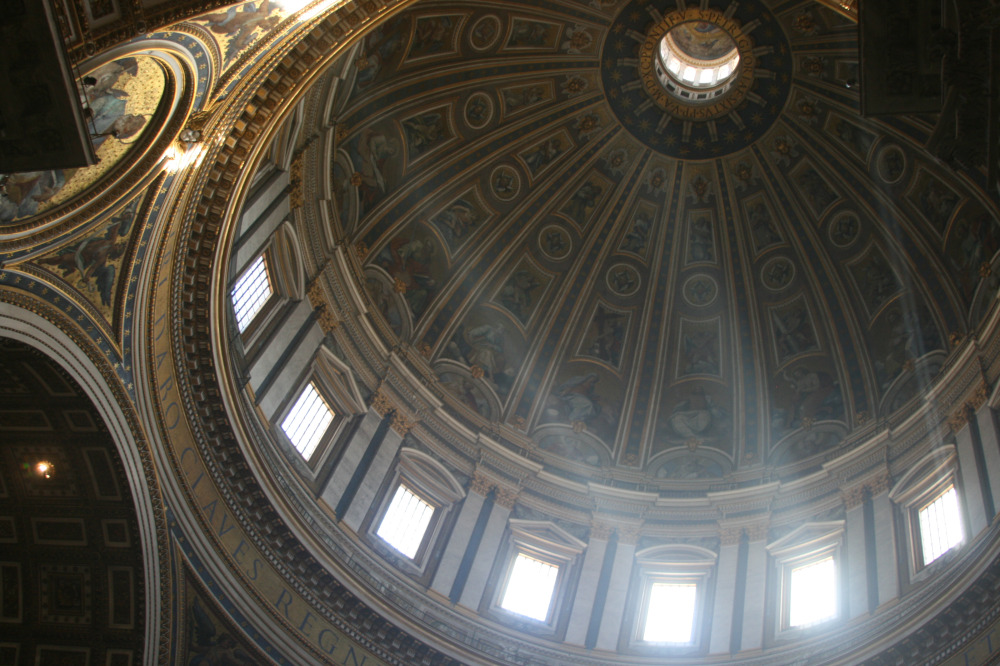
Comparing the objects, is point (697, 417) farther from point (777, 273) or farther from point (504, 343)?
point (504, 343)

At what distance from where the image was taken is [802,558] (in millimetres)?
20359

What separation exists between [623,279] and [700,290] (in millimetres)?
2342

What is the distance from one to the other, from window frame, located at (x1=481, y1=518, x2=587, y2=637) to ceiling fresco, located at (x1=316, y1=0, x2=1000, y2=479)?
303cm

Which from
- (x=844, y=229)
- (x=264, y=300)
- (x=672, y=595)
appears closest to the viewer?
(x=264, y=300)

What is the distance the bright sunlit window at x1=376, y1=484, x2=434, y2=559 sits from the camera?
20.0 m

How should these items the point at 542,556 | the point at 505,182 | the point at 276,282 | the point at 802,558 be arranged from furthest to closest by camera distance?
the point at 505,182 → the point at 542,556 → the point at 802,558 → the point at 276,282

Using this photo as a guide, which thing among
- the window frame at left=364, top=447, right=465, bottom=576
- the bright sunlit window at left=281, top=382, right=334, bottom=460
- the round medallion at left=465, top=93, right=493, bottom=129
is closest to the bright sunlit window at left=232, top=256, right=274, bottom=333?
the bright sunlit window at left=281, top=382, right=334, bottom=460

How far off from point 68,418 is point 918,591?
14.3 meters

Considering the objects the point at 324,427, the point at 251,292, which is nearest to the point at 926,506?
the point at 324,427

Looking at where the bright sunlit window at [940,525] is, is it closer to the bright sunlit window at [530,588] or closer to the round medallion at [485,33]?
the bright sunlit window at [530,588]

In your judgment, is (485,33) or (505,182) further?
(505,182)

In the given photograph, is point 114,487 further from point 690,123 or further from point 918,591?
point 690,123

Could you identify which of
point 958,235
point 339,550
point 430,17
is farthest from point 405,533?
point 958,235

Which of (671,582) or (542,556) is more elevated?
(671,582)
